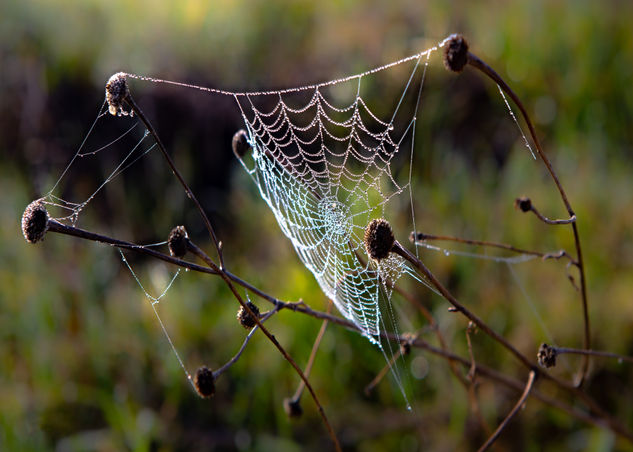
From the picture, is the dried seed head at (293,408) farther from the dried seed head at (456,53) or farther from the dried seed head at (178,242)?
the dried seed head at (456,53)

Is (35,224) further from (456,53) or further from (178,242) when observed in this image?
(456,53)

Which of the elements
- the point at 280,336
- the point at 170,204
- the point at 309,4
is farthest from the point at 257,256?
the point at 309,4

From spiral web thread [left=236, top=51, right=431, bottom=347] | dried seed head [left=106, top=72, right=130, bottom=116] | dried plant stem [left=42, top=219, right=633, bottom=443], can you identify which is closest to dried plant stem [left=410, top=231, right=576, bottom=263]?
spiral web thread [left=236, top=51, right=431, bottom=347]

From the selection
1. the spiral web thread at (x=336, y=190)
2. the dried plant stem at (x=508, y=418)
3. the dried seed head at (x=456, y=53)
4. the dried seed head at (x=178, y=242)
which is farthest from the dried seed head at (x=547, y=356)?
the dried seed head at (x=178, y=242)

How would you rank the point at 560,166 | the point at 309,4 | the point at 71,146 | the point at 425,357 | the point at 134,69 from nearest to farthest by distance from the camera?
the point at 425,357
the point at 560,166
the point at 71,146
the point at 134,69
the point at 309,4

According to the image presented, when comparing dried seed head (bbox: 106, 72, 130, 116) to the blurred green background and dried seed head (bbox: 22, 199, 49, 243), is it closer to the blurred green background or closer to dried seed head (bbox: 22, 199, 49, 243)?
dried seed head (bbox: 22, 199, 49, 243)

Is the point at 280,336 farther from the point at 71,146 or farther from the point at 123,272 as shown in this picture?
the point at 71,146
